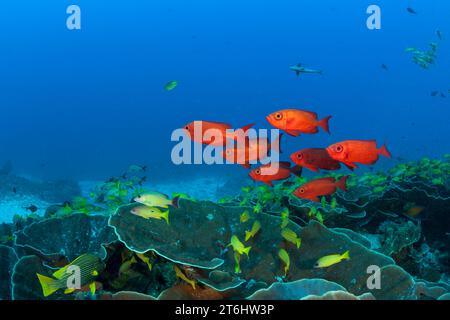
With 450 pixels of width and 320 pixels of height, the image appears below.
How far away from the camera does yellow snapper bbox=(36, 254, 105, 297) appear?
2660mm

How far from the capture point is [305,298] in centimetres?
255

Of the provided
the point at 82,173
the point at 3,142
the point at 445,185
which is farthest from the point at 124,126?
the point at 445,185

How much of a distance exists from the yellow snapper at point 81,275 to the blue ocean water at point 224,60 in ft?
347

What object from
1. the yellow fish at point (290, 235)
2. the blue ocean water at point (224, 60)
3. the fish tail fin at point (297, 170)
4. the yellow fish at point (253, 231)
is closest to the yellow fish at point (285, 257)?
the yellow fish at point (290, 235)

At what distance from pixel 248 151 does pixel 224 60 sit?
160 metres

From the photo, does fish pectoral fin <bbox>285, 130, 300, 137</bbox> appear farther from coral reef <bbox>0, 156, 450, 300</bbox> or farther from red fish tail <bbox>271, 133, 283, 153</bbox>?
coral reef <bbox>0, 156, 450, 300</bbox>

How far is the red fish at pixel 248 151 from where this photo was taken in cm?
388

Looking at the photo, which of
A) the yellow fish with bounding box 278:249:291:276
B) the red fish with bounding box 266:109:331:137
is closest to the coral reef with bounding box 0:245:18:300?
the yellow fish with bounding box 278:249:291:276

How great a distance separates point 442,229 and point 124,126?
89984 millimetres

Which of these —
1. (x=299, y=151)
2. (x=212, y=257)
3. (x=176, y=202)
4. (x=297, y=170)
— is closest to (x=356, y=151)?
(x=299, y=151)

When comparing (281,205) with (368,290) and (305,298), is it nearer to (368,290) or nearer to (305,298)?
(368,290)

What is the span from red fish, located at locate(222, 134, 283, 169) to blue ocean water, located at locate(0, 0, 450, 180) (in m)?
105

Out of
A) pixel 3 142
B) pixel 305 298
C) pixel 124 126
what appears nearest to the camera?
pixel 305 298

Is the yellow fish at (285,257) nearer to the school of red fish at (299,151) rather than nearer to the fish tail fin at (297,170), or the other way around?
the school of red fish at (299,151)
